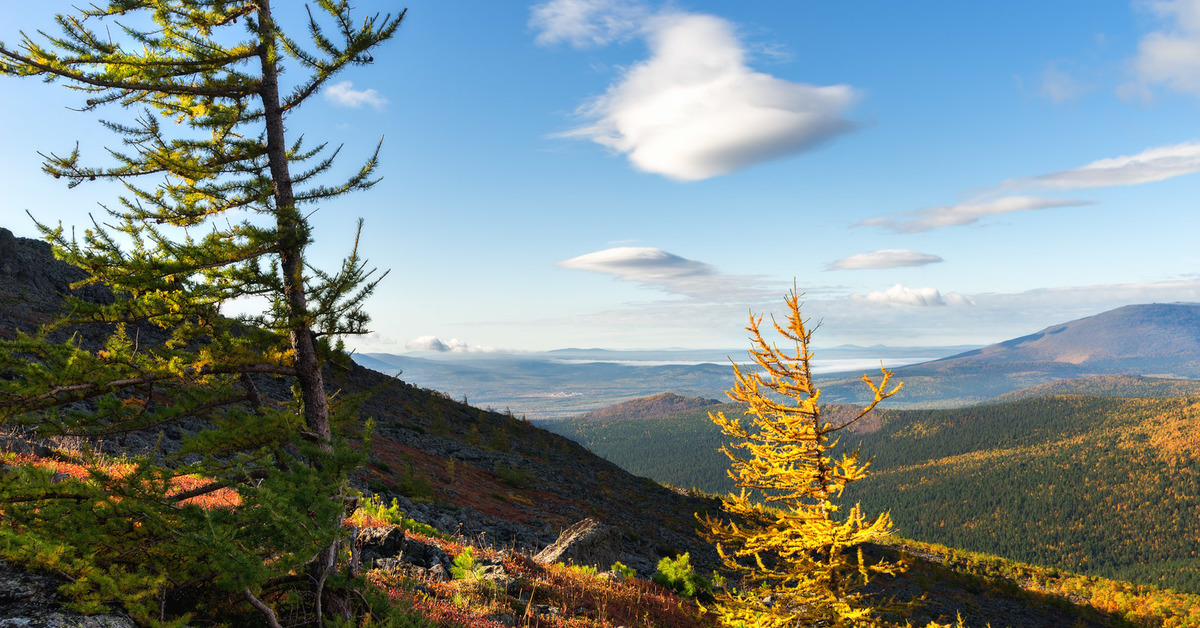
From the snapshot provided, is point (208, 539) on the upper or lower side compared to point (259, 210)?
lower

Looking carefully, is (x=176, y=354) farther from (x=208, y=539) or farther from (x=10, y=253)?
(x=10, y=253)

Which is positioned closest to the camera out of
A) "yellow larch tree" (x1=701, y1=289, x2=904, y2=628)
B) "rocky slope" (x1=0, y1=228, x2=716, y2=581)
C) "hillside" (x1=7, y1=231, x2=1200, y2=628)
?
"hillside" (x1=7, y1=231, x2=1200, y2=628)

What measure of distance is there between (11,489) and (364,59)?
5177 mm

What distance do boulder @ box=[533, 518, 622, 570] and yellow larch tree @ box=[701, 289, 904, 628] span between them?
6.45 m

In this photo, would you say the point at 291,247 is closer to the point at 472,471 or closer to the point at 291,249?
the point at 291,249

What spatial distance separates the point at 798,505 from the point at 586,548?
28.1ft

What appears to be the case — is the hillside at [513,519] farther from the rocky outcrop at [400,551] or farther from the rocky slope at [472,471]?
the rocky outcrop at [400,551]

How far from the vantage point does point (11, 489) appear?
4.14 meters

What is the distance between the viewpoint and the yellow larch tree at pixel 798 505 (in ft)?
27.8

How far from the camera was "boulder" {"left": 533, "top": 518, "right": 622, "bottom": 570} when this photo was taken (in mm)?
15023

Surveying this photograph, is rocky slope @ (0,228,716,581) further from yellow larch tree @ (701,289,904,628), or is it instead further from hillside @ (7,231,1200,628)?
yellow larch tree @ (701,289,904,628)

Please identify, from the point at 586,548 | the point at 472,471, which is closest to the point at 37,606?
the point at 586,548

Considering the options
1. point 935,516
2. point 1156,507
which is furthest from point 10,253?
point 1156,507

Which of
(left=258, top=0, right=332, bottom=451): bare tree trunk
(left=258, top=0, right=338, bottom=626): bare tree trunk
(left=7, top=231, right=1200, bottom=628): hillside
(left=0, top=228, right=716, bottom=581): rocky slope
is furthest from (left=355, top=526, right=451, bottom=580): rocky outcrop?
(left=258, top=0, right=332, bottom=451): bare tree trunk
